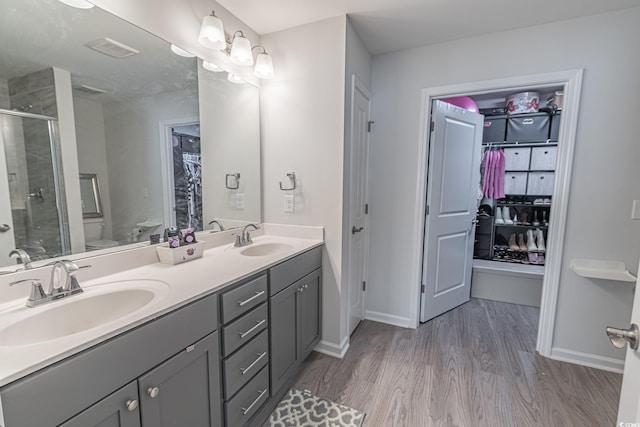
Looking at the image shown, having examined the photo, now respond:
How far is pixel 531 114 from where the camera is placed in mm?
3184

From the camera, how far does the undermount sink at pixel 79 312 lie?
2.96 feet

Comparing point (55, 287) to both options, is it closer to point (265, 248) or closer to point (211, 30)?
point (265, 248)

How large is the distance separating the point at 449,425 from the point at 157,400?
148 centimetres

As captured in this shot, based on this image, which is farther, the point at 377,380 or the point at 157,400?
the point at 377,380

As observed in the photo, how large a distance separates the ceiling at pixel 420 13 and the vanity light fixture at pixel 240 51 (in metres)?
0.21

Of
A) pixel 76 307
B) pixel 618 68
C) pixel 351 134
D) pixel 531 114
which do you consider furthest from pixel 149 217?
pixel 531 114

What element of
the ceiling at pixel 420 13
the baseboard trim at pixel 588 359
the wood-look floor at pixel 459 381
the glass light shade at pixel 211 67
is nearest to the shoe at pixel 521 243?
the wood-look floor at pixel 459 381

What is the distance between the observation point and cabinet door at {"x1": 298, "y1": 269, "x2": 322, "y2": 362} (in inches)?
73.5

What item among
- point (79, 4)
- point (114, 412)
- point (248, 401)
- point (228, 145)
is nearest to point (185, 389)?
point (114, 412)

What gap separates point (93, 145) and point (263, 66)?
1185 mm

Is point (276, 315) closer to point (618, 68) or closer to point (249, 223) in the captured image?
point (249, 223)

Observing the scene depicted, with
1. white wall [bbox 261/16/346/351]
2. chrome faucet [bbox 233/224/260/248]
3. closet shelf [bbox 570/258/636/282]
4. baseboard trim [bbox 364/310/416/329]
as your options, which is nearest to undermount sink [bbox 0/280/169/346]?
chrome faucet [bbox 233/224/260/248]

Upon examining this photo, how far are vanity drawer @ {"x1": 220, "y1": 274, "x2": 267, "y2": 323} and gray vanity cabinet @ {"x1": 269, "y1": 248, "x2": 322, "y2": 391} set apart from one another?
8cm

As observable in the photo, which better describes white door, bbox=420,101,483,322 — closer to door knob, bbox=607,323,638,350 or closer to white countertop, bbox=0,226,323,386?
white countertop, bbox=0,226,323,386
